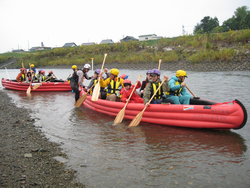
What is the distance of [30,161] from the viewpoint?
10.9ft

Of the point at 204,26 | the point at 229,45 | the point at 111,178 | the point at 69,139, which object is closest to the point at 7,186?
the point at 111,178

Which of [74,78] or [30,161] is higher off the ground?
[74,78]

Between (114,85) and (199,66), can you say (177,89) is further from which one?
(199,66)

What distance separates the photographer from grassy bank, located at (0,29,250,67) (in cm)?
1939

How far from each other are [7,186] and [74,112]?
178 inches

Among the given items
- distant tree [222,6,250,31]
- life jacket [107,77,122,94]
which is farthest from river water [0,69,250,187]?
distant tree [222,6,250,31]

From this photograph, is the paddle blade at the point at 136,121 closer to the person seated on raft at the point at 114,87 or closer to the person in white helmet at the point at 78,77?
the person seated on raft at the point at 114,87

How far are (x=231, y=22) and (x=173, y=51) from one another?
70.6 ft

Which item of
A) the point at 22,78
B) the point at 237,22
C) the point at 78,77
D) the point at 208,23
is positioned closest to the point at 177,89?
the point at 78,77

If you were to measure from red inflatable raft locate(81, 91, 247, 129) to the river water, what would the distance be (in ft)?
0.61

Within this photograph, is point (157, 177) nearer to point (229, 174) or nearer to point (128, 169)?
point (128, 169)

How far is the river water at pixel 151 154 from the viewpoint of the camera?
2.94 metres

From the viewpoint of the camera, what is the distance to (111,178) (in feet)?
9.78

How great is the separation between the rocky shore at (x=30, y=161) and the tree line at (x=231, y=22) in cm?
3009
